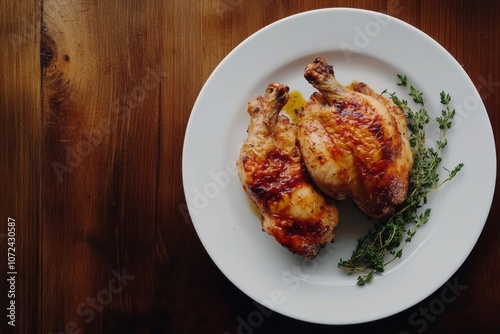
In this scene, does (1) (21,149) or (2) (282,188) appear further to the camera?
(1) (21,149)

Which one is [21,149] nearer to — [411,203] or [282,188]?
[282,188]

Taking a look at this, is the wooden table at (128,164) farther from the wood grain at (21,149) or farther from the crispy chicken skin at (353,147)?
the crispy chicken skin at (353,147)

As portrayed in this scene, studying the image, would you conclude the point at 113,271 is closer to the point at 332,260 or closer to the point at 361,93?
the point at 332,260

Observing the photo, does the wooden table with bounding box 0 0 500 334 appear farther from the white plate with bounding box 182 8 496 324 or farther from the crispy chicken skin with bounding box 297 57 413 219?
the crispy chicken skin with bounding box 297 57 413 219

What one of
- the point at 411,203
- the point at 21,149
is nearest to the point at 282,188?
the point at 411,203

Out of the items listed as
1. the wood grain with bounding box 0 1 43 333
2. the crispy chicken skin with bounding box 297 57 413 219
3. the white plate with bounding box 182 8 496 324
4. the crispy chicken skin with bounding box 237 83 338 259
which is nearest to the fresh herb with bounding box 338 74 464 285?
the white plate with bounding box 182 8 496 324

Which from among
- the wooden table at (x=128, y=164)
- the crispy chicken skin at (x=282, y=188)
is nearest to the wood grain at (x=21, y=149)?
the wooden table at (x=128, y=164)
